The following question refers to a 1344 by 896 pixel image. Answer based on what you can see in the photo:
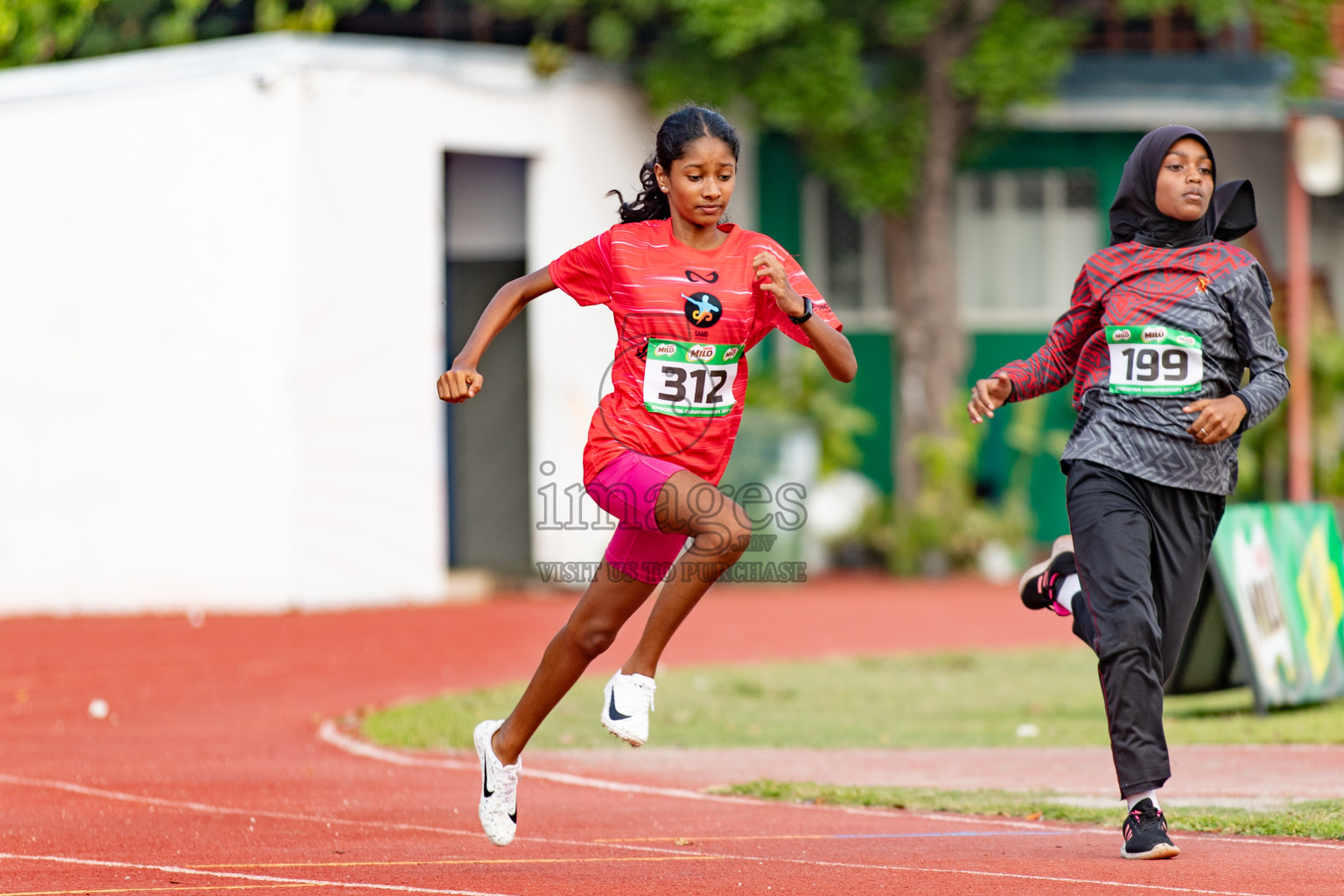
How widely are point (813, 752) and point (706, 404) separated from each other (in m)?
3.68

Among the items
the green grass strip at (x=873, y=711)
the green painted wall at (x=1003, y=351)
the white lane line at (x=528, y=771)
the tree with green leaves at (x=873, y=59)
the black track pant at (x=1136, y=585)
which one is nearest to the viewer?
the black track pant at (x=1136, y=585)

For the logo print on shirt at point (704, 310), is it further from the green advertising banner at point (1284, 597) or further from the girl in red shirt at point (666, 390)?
the green advertising banner at point (1284, 597)

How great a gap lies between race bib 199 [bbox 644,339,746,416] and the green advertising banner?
459 cm

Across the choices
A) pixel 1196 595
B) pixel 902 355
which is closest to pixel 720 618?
pixel 902 355

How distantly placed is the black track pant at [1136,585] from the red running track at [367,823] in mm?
404

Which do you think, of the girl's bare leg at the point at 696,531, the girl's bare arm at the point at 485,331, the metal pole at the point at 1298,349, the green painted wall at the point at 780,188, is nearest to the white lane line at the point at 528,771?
the girl's bare leg at the point at 696,531

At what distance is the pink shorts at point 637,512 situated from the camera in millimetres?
5816

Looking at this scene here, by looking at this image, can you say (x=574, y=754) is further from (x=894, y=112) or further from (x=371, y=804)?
(x=894, y=112)

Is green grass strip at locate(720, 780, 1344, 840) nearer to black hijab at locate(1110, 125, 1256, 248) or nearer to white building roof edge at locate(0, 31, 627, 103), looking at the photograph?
black hijab at locate(1110, 125, 1256, 248)

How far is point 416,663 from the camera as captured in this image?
13.2 m

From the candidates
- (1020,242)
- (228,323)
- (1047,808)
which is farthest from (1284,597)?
(1020,242)

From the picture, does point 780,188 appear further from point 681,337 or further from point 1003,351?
point 681,337

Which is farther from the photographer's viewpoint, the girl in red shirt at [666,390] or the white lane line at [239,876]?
the girl in red shirt at [666,390]

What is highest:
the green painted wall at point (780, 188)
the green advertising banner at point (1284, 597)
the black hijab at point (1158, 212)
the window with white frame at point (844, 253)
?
the green painted wall at point (780, 188)
